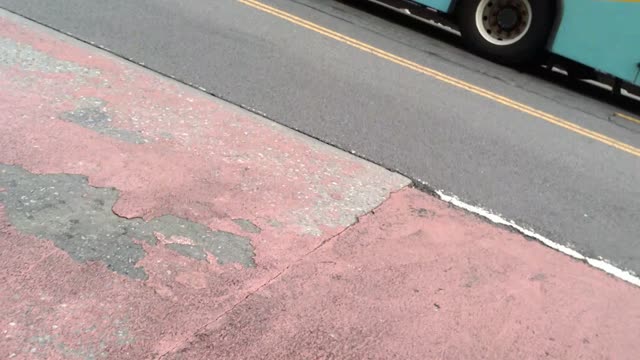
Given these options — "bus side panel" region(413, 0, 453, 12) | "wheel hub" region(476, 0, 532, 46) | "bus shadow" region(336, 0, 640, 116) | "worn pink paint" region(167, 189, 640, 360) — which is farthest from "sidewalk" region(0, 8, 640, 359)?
"bus shadow" region(336, 0, 640, 116)

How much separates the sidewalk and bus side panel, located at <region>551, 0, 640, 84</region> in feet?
14.3

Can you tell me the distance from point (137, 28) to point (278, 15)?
89.2 inches

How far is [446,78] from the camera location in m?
8.30

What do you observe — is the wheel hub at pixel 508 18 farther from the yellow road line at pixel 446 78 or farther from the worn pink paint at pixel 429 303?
the worn pink paint at pixel 429 303

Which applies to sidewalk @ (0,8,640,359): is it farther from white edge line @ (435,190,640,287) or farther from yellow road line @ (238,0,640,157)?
yellow road line @ (238,0,640,157)

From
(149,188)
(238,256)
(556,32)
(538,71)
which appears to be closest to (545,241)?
(238,256)

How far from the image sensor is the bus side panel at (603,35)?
8273mm

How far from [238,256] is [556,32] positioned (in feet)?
20.6

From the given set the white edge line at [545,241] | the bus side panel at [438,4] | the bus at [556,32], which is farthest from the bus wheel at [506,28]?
the white edge line at [545,241]

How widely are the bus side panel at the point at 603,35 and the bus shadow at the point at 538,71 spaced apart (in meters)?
Answer: 0.89

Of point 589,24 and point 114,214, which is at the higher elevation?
point 589,24

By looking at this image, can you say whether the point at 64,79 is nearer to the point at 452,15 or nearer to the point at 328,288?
the point at 328,288

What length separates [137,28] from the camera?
7.34 metres

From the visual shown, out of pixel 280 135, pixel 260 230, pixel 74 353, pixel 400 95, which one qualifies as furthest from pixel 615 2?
pixel 74 353
